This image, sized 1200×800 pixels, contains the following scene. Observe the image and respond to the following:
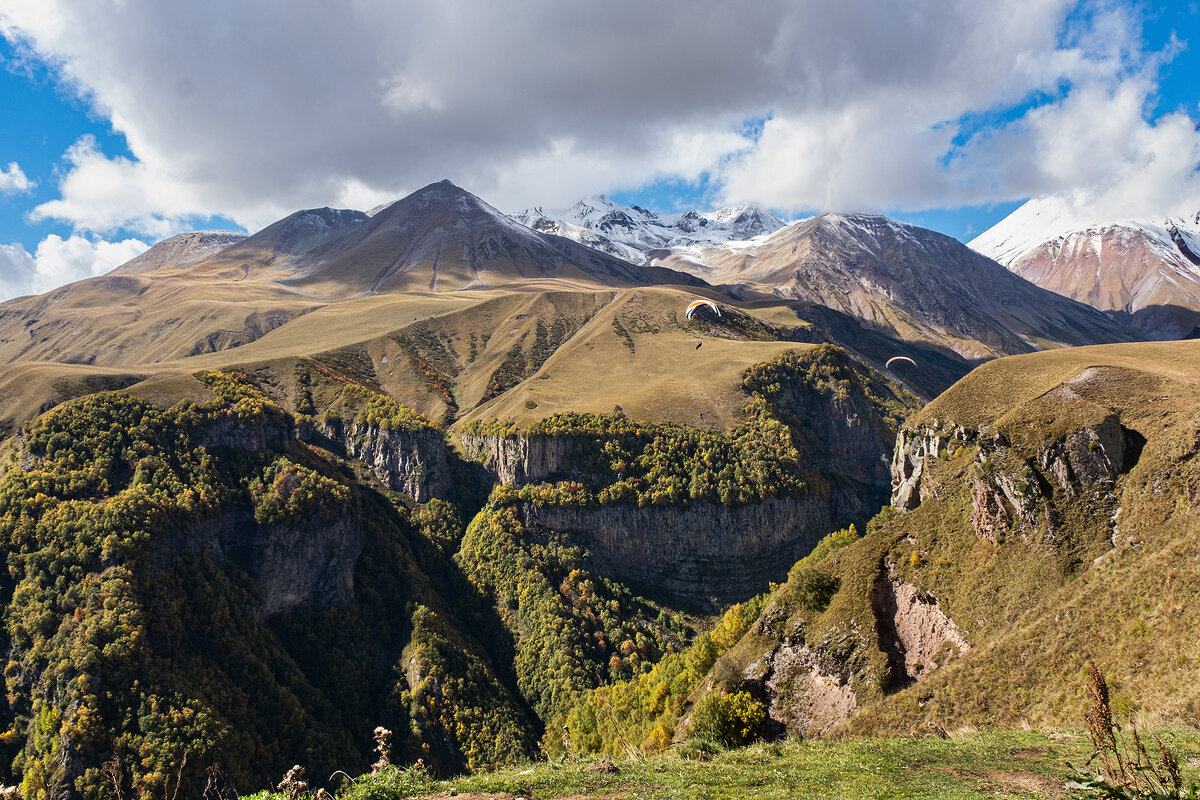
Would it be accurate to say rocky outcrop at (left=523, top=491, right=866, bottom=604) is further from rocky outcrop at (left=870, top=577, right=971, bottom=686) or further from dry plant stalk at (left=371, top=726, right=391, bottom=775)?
dry plant stalk at (left=371, top=726, right=391, bottom=775)

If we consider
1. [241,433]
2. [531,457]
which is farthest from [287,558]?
[531,457]

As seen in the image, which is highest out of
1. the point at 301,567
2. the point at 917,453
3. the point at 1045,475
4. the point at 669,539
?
the point at 917,453

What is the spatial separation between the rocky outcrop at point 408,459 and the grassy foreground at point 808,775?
13788 cm

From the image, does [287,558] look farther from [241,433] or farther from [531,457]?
[531,457]

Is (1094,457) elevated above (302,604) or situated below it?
above

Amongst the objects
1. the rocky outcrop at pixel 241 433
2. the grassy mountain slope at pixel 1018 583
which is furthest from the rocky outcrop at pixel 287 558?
the grassy mountain slope at pixel 1018 583

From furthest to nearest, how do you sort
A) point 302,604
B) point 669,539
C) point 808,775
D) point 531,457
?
point 531,457 < point 669,539 < point 302,604 < point 808,775

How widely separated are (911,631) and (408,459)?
429ft

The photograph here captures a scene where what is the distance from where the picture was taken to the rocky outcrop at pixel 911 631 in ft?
173

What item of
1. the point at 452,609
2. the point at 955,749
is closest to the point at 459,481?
the point at 452,609

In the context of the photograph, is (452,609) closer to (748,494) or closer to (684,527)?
(684,527)

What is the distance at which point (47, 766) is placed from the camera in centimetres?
8244

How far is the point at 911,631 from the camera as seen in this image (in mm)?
56812

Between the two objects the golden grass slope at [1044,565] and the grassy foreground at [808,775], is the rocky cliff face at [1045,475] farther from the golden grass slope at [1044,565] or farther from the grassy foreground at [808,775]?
the grassy foreground at [808,775]
